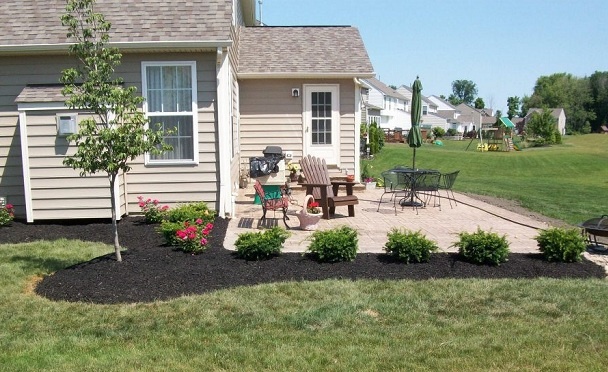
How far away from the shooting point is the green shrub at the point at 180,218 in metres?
7.39

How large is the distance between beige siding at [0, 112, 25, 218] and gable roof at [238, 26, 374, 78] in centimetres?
510

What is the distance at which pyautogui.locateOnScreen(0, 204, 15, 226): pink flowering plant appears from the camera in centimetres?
899

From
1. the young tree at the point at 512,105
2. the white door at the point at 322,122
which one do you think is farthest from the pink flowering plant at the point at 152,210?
the young tree at the point at 512,105

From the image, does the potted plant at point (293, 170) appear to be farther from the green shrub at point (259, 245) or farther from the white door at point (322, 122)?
the green shrub at point (259, 245)

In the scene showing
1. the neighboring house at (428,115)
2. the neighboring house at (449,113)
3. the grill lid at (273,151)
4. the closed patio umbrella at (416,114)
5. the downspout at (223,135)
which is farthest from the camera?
the neighboring house at (449,113)

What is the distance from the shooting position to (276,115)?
44.0ft

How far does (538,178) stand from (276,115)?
43.1ft

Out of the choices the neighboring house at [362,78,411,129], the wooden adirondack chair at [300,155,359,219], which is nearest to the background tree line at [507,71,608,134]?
the neighboring house at [362,78,411,129]

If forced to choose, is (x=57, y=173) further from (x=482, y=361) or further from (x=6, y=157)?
(x=482, y=361)

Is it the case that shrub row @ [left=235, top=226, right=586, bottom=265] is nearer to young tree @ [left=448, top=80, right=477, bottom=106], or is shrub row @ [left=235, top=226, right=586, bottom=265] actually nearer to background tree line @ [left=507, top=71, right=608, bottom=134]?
background tree line @ [left=507, top=71, right=608, bottom=134]

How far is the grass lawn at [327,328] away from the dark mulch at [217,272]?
245mm

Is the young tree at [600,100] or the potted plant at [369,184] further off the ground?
the young tree at [600,100]

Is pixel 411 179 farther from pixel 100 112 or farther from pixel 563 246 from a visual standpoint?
pixel 100 112

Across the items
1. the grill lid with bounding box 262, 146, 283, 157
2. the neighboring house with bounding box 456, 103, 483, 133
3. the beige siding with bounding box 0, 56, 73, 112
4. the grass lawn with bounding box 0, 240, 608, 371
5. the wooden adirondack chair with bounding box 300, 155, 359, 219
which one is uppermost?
the neighboring house with bounding box 456, 103, 483, 133
